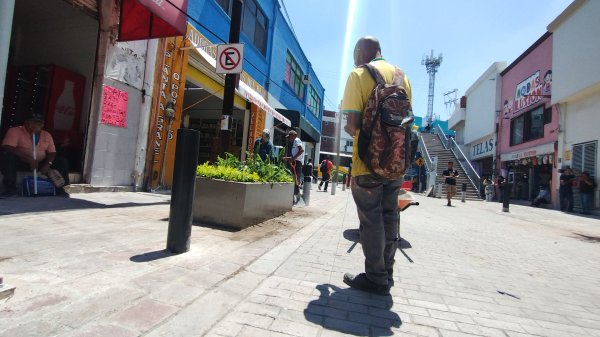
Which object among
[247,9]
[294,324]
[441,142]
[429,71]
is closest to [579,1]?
[247,9]

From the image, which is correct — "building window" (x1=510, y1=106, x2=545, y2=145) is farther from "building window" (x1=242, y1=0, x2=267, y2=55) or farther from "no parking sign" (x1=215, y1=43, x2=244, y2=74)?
"no parking sign" (x1=215, y1=43, x2=244, y2=74)

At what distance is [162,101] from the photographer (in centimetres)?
856

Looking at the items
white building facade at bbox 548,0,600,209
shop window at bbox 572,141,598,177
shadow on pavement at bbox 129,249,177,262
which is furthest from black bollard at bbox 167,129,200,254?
shop window at bbox 572,141,598,177

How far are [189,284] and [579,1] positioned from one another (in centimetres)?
1985

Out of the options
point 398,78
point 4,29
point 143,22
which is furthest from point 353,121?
point 143,22

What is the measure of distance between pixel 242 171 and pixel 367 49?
2.56 m

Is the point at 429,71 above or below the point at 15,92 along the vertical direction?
above

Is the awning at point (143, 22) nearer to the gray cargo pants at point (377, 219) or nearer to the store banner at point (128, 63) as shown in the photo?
the store banner at point (128, 63)

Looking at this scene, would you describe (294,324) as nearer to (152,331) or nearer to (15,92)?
(152,331)

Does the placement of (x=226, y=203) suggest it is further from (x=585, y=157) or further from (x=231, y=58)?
(x=585, y=157)

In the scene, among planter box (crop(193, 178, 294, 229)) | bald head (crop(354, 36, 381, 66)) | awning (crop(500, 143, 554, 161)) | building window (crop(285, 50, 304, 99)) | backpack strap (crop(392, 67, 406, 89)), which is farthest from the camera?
building window (crop(285, 50, 304, 99))

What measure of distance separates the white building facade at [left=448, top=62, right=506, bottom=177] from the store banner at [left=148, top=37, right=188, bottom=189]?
23668mm

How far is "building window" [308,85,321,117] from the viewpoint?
2794 centimetres

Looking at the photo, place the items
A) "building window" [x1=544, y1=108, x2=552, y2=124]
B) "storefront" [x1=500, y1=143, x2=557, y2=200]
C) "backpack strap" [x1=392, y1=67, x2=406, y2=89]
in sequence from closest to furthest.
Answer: "backpack strap" [x1=392, y1=67, x2=406, y2=89], "storefront" [x1=500, y1=143, x2=557, y2=200], "building window" [x1=544, y1=108, x2=552, y2=124]
